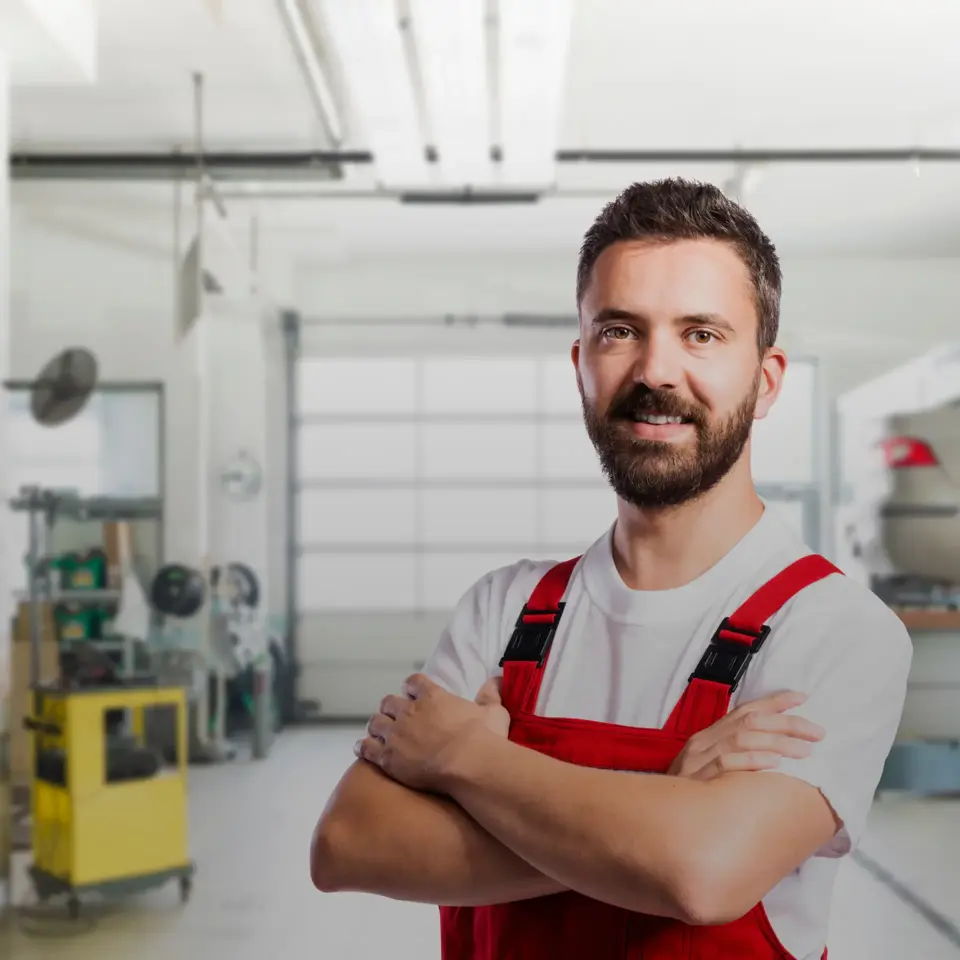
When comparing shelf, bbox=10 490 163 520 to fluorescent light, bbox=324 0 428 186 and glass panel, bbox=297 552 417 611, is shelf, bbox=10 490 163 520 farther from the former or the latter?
fluorescent light, bbox=324 0 428 186

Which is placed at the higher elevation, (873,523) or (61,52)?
(61,52)

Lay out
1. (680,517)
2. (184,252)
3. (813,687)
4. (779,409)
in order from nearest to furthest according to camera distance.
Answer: (813,687) → (680,517) → (779,409) → (184,252)

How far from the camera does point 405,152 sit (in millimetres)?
3160

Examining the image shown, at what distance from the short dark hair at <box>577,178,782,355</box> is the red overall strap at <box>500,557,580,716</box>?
0.34m

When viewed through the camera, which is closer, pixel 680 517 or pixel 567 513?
pixel 680 517

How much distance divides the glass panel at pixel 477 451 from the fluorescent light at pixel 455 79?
2.99 ft

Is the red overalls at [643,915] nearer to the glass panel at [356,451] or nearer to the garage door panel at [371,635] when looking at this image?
the garage door panel at [371,635]

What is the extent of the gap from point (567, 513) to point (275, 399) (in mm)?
1149

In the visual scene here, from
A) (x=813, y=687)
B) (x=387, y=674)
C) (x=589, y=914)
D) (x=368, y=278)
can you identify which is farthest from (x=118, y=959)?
(x=813, y=687)

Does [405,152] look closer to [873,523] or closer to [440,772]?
[873,523]

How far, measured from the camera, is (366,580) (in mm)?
3773

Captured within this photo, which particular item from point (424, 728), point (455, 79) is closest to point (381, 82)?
point (455, 79)

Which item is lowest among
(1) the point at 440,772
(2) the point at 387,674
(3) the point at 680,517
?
(2) the point at 387,674

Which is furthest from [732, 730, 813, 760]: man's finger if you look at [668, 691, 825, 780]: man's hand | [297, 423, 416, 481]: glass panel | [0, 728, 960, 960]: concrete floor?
[297, 423, 416, 481]: glass panel
